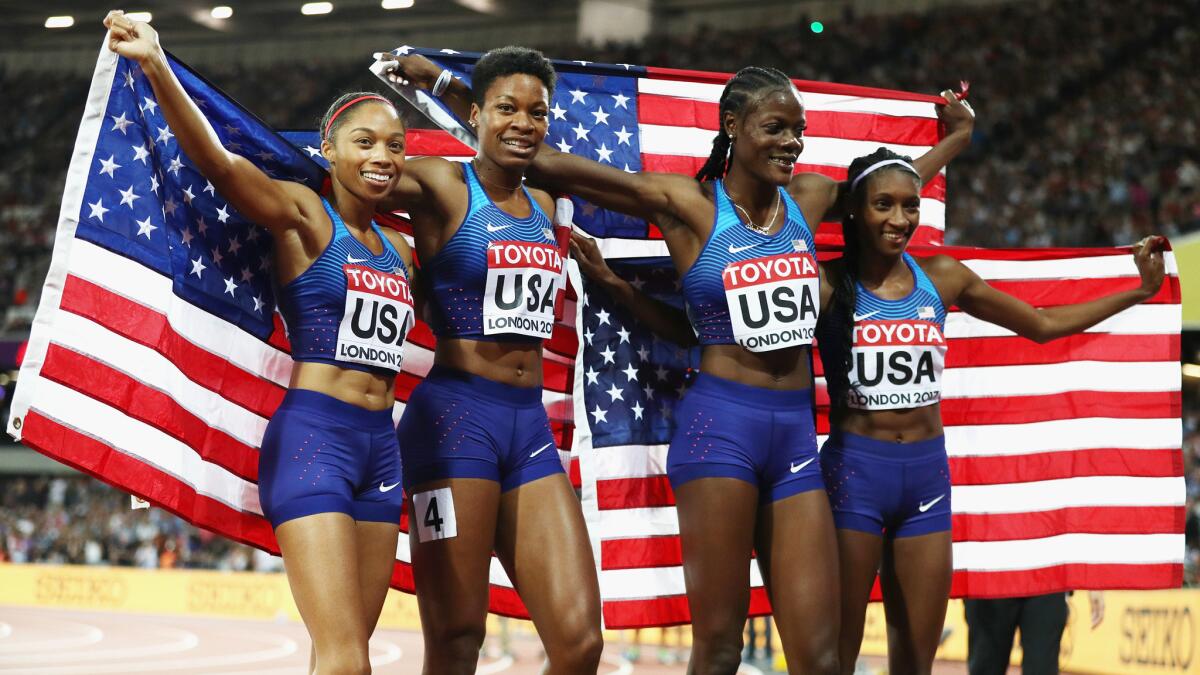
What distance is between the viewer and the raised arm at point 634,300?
4914mm

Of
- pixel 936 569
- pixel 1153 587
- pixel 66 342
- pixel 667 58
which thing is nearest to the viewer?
pixel 66 342

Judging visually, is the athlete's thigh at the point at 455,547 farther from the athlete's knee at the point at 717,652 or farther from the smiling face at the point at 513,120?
the smiling face at the point at 513,120

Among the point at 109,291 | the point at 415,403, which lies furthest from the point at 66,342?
the point at 415,403

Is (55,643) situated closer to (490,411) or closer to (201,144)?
(490,411)

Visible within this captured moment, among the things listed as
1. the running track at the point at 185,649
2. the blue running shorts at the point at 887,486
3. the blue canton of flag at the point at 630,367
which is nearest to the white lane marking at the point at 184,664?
the running track at the point at 185,649

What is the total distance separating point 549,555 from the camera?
13.4ft

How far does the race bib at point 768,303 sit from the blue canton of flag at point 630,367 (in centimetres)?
79

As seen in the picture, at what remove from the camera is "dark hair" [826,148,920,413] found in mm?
4594

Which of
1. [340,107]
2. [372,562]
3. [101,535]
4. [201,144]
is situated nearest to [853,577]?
[372,562]

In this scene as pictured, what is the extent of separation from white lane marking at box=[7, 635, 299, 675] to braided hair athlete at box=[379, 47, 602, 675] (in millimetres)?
8478

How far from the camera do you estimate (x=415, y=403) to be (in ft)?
14.0

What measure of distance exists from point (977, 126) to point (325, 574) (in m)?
18.2

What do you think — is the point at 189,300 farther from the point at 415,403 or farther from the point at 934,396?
the point at 934,396

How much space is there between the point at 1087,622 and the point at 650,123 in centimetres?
856
